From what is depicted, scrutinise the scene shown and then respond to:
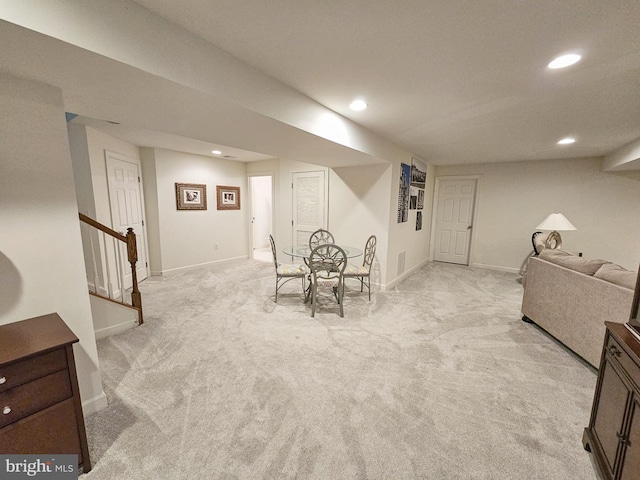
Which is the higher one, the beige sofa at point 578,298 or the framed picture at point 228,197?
the framed picture at point 228,197

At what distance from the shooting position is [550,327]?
8.71 ft

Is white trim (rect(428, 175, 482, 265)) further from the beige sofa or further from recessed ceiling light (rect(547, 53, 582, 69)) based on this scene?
recessed ceiling light (rect(547, 53, 582, 69))

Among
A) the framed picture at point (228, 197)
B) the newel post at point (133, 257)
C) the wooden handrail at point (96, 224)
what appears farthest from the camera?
the framed picture at point (228, 197)

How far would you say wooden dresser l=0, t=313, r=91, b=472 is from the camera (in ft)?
3.58

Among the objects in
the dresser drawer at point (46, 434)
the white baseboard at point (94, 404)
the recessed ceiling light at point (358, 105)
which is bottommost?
the white baseboard at point (94, 404)

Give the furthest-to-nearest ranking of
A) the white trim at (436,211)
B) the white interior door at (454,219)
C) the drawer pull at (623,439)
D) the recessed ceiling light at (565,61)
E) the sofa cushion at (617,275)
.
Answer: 1. the white interior door at (454,219)
2. the white trim at (436,211)
3. the sofa cushion at (617,275)
4. the recessed ceiling light at (565,61)
5. the drawer pull at (623,439)

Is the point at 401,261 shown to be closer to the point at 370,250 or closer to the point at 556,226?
the point at 370,250

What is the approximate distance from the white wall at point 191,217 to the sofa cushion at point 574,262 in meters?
5.34

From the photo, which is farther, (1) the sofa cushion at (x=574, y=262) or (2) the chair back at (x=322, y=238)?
(2) the chair back at (x=322, y=238)

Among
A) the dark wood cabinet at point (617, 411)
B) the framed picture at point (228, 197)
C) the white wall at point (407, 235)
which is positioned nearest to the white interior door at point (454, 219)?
the white wall at point (407, 235)

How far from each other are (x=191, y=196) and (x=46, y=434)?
4.31 m

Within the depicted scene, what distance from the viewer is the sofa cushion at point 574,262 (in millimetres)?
2338

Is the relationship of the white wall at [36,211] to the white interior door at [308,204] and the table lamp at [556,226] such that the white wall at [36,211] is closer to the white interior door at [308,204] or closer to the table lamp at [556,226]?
the white interior door at [308,204]

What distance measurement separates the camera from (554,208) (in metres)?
4.97
